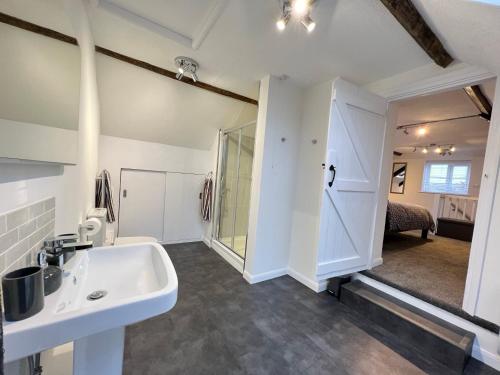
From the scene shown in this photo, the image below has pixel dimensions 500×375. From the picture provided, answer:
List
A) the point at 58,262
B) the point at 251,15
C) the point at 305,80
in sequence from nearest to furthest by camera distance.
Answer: the point at 58,262 → the point at 251,15 → the point at 305,80

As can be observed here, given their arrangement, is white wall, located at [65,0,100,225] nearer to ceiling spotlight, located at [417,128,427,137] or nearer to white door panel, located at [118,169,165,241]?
white door panel, located at [118,169,165,241]

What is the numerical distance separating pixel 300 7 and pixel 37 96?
1.42 m

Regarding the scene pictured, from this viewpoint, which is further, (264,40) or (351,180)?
(351,180)

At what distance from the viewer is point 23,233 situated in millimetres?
867

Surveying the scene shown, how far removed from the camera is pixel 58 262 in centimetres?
93

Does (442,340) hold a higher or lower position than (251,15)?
lower

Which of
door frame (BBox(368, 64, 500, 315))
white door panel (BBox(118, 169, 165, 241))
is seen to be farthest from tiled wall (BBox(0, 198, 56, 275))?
door frame (BBox(368, 64, 500, 315))

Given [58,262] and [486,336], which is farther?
[486,336]

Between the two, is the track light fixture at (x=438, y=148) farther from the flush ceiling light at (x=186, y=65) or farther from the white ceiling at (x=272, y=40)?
the flush ceiling light at (x=186, y=65)

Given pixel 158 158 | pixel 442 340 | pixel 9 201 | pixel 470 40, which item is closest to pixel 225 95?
pixel 158 158

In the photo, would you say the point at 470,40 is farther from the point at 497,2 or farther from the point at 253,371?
the point at 253,371

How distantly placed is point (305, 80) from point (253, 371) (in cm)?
275

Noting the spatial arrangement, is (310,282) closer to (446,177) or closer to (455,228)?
(455,228)

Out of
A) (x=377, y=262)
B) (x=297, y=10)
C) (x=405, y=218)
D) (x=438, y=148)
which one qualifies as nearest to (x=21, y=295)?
(x=297, y=10)
